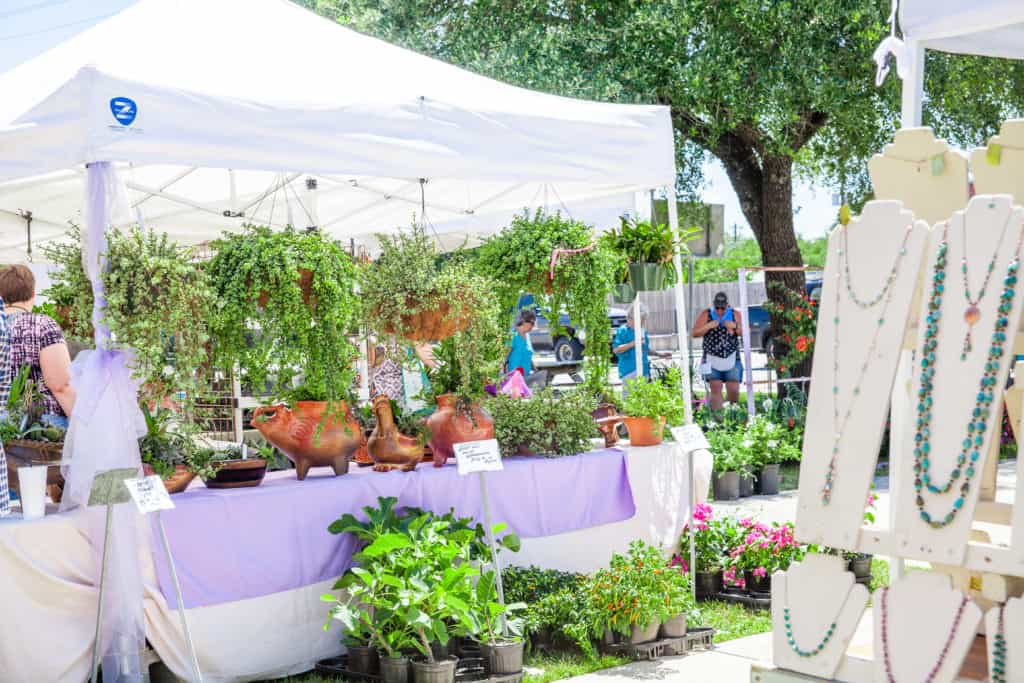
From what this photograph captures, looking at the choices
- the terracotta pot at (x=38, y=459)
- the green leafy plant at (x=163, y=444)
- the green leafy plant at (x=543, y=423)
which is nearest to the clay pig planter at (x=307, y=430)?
the green leafy plant at (x=163, y=444)

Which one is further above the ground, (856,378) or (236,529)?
(856,378)

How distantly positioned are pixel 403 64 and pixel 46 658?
2842 millimetres

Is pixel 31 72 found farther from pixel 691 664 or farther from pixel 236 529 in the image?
pixel 691 664

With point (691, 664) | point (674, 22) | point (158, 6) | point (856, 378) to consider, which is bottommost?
point (691, 664)

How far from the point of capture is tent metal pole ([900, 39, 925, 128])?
353 centimetres

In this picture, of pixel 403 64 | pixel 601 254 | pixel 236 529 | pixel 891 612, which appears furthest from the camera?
pixel 601 254

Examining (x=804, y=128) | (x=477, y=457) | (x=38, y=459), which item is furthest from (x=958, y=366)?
(x=804, y=128)

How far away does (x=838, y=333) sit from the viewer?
6.99 ft

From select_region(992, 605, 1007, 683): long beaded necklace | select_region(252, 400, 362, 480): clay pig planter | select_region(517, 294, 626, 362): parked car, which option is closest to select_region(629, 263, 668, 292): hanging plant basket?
select_region(252, 400, 362, 480): clay pig planter

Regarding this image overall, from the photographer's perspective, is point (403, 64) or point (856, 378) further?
point (403, 64)

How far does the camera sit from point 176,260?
3.92 m

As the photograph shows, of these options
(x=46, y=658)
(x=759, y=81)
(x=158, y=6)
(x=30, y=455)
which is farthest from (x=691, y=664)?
(x=759, y=81)

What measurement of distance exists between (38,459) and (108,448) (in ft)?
2.04

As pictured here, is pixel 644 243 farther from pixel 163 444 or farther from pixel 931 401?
pixel 931 401
